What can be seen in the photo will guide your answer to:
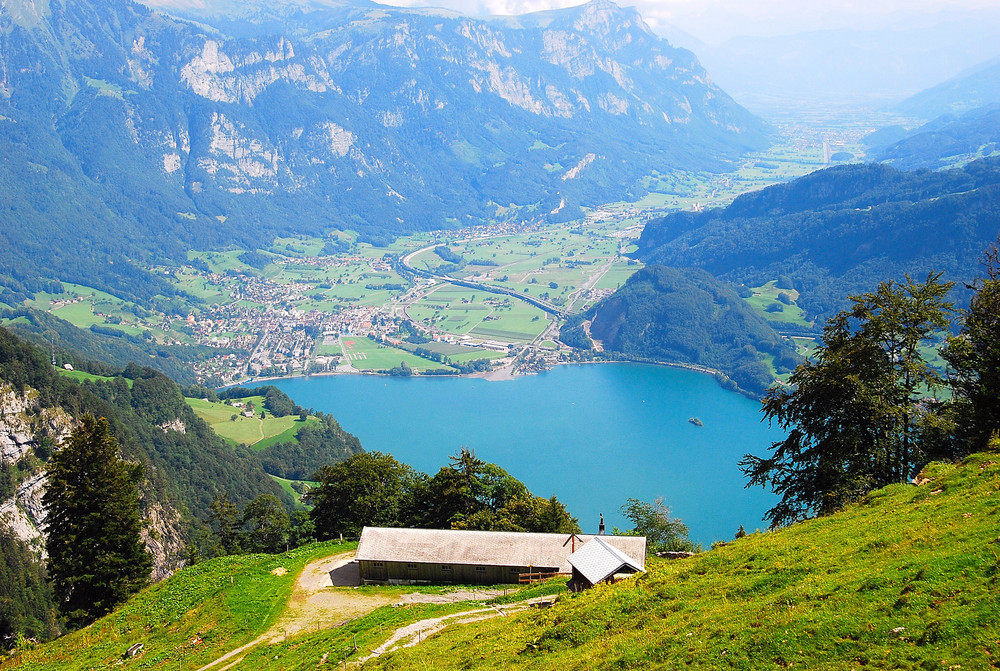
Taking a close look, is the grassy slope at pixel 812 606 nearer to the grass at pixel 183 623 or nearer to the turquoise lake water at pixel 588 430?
the grass at pixel 183 623

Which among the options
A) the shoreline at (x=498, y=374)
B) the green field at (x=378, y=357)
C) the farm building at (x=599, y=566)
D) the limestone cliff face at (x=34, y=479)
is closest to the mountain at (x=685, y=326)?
the shoreline at (x=498, y=374)

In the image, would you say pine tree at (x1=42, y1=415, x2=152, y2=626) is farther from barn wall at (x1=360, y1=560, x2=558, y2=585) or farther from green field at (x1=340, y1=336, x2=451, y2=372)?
green field at (x1=340, y1=336, x2=451, y2=372)

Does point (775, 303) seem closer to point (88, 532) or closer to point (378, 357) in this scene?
point (378, 357)

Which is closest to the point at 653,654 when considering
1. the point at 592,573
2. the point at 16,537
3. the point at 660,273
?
the point at 592,573

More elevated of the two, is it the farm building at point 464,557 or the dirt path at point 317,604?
the farm building at point 464,557

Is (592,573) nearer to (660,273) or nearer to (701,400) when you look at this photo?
(701,400)

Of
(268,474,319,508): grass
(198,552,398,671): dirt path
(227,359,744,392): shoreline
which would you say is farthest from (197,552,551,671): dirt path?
(227,359,744,392): shoreline

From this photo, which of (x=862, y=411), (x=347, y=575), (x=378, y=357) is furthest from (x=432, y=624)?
(x=378, y=357)
